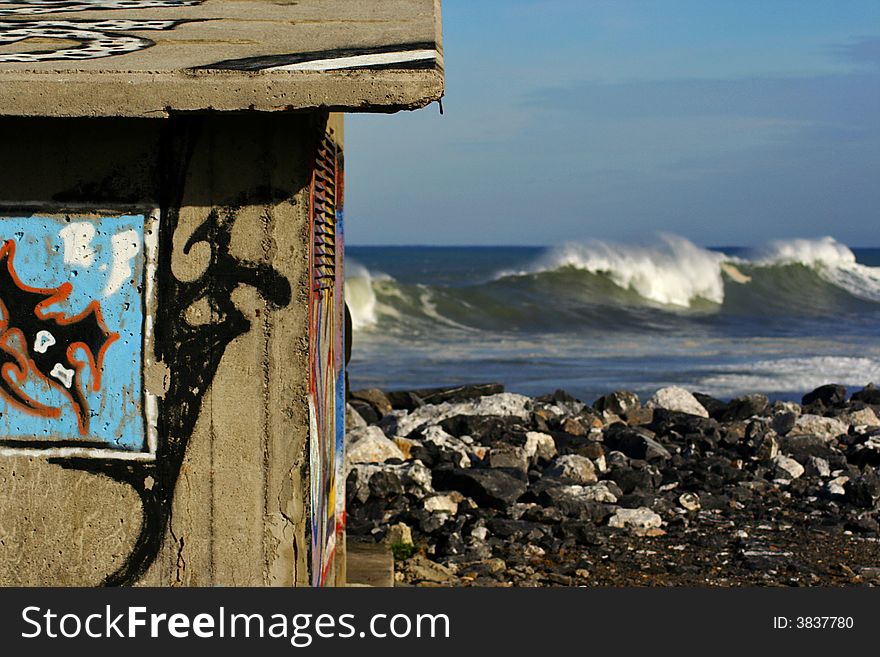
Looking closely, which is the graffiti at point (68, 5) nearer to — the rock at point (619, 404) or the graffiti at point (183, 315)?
the graffiti at point (183, 315)

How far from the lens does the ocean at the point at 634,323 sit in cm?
1991

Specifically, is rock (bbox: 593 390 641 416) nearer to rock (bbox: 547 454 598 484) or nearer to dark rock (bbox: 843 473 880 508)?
rock (bbox: 547 454 598 484)

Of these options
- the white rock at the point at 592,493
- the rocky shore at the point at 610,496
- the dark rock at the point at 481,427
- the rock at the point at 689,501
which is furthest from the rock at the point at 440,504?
the dark rock at the point at 481,427

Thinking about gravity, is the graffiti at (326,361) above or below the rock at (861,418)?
above

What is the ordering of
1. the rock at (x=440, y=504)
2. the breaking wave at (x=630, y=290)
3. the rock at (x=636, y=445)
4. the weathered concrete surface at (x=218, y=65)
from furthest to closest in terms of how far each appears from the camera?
the breaking wave at (x=630, y=290)
the rock at (x=636, y=445)
the rock at (x=440, y=504)
the weathered concrete surface at (x=218, y=65)

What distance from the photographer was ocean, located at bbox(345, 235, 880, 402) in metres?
19.9

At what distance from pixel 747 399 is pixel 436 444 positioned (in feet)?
14.2

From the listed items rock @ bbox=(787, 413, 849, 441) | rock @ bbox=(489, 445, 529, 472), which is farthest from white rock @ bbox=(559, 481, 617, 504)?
rock @ bbox=(787, 413, 849, 441)

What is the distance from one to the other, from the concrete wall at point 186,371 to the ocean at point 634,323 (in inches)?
512

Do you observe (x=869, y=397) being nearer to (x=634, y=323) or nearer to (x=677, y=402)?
(x=677, y=402)

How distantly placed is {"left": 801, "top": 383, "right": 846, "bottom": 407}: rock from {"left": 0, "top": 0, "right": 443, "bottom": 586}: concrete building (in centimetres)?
1075

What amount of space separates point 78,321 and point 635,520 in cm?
500

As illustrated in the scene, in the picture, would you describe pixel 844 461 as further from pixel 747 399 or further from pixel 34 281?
pixel 34 281

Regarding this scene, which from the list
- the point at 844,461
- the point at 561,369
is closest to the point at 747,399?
the point at 844,461
